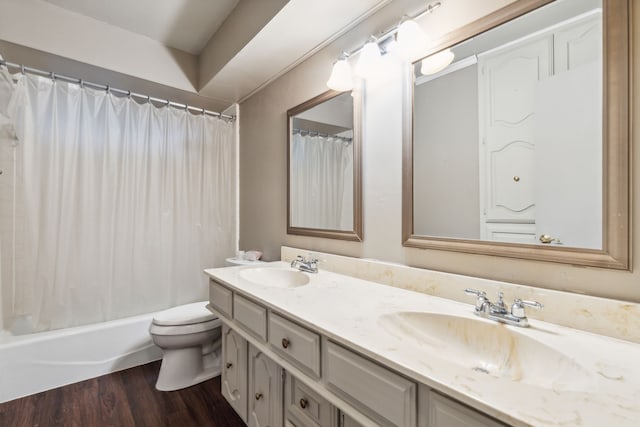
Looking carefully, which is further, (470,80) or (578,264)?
(470,80)

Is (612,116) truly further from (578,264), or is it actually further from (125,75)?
(125,75)

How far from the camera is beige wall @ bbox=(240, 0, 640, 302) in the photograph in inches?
33.8

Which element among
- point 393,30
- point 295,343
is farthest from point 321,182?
point 295,343

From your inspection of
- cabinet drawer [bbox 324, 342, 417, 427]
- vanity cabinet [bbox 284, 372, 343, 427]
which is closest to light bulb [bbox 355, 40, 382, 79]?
cabinet drawer [bbox 324, 342, 417, 427]

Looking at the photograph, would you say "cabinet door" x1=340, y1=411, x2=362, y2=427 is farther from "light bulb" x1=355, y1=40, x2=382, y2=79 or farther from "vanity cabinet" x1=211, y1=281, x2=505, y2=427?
"light bulb" x1=355, y1=40, x2=382, y2=79

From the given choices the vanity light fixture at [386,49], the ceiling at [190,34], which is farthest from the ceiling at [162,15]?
the vanity light fixture at [386,49]

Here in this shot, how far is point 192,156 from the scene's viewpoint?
8.30 ft

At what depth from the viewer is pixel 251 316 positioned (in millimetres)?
1215

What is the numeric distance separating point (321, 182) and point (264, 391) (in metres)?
1.14

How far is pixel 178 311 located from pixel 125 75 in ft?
5.69

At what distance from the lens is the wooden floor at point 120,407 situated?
5.09ft

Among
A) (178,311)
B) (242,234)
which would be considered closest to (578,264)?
(178,311)

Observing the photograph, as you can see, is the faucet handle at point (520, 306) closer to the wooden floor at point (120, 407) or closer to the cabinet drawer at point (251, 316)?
the cabinet drawer at point (251, 316)

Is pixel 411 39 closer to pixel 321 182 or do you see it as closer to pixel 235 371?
pixel 321 182
